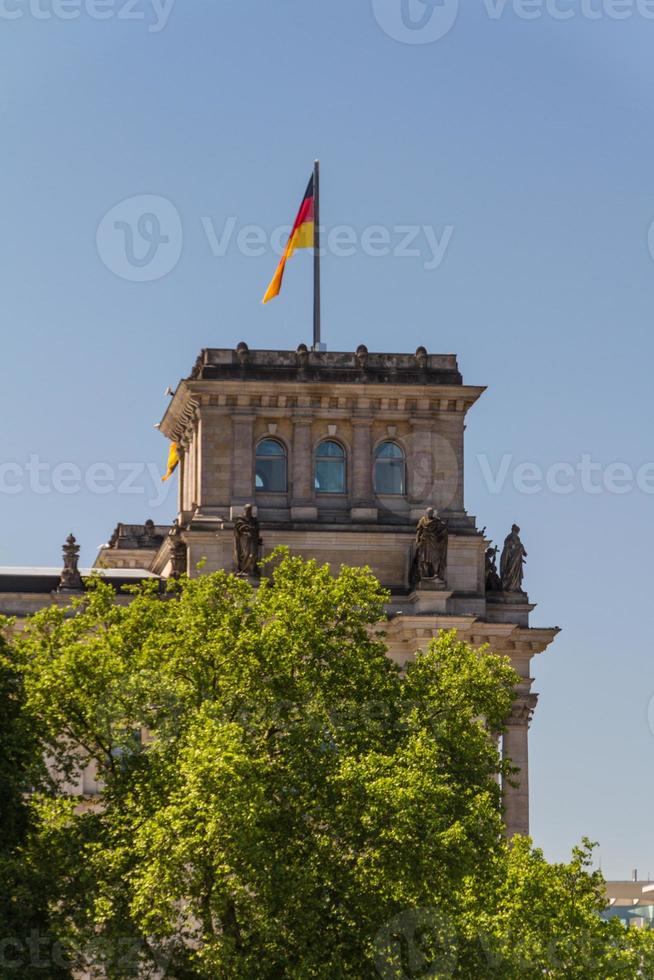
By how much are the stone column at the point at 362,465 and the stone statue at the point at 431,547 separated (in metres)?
3.07

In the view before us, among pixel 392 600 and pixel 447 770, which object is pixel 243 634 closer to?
pixel 447 770

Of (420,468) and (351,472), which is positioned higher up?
(420,468)

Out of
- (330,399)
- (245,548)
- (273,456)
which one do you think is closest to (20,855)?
(245,548)

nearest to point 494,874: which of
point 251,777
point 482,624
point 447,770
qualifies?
point 447,770

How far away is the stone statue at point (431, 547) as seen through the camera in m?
101

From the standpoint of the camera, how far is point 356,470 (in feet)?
340

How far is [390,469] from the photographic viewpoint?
104 meters

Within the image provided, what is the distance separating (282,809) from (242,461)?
122 ft

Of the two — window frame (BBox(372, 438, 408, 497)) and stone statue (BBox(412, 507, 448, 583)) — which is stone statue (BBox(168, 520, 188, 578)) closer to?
window frame (BBox(372, 438, 408, 497))

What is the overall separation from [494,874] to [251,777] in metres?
7.86

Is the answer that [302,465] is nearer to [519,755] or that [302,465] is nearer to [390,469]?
[390,469]

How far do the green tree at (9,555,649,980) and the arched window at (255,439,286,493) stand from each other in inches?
1213

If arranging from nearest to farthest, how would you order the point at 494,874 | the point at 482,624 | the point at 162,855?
the point at 162,855, the point at 494,874, the point at 482,624

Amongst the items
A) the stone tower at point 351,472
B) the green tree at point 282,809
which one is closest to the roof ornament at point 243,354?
the stone tower at point 351,472
